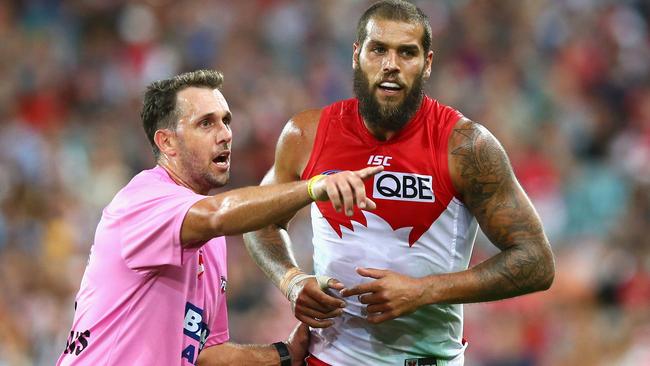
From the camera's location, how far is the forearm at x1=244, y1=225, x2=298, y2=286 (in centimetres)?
534

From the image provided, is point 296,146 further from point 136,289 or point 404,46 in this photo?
point 136,289

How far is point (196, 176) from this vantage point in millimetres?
5148

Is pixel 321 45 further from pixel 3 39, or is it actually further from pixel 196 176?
pixel 196 176

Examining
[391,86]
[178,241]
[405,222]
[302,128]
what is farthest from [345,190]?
[302,128]

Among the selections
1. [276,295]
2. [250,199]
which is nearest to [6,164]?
[276,295]

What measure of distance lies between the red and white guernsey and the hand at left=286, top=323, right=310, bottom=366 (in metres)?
0.16

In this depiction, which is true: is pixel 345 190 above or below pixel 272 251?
above

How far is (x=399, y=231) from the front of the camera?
197 inches

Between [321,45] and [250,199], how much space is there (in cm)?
892

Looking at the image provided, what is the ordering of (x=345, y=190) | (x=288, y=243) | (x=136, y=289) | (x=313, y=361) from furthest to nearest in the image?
(x=288, y=243) → (x=313, y=361) → (x=136, y=289) → (x=345, y=190)

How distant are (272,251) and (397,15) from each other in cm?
137

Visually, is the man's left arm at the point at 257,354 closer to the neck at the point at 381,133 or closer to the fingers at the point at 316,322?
the fingers at the point at 316,322

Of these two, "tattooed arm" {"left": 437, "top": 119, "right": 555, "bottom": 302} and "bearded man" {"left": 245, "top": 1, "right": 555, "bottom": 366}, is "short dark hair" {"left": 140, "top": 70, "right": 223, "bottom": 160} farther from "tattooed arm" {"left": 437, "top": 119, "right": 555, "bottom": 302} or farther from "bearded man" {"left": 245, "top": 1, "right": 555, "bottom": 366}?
"tattooed arm" {"left": 437, "top": 119, "right": 555, "bottom": 302}

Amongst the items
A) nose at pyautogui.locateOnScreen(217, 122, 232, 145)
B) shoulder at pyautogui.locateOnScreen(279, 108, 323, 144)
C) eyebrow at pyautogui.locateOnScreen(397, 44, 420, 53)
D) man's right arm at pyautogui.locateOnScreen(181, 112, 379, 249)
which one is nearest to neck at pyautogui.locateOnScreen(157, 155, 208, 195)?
nose at pyautogui.locateOnScreen(217, 122, 232, 145)
